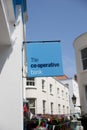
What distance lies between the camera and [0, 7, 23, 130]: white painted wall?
16.4 ft

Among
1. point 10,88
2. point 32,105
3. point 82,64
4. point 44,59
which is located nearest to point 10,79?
point 10,88

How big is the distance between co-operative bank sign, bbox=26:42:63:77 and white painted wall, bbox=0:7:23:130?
1.74ft

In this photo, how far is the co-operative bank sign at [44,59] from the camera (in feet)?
18.9

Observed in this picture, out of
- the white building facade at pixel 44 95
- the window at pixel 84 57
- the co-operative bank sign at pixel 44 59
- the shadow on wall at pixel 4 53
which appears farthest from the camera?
the white building facade at pixel 44 95

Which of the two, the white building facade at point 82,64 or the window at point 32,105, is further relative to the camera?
the window at point 32,105

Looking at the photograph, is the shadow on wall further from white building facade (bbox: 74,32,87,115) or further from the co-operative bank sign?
white building facade (bbox: 74,32,87,115)

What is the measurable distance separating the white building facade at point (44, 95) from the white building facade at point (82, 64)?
6936 millimetres

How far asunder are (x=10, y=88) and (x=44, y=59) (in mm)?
1268

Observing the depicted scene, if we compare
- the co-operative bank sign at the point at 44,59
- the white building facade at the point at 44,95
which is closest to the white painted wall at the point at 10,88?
the co-operative bank sign at the point at 44,59

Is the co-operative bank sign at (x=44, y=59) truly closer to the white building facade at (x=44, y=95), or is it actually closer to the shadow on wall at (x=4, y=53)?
the shadow on wall at (x=4, y=53)

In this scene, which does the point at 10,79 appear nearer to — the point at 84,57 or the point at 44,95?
the point at 84,57

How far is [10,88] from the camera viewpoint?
5.14 m

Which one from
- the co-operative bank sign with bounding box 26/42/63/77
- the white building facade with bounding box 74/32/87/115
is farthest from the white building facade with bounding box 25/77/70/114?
the co-operative bank sign with bounding box 26/42/63/77

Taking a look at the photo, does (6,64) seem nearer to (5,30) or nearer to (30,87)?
(5,30)
